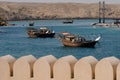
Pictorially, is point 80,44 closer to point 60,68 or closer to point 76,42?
point 76,42

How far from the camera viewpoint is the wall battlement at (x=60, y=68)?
683 centimetres

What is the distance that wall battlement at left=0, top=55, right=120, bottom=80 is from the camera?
6832 millimetres

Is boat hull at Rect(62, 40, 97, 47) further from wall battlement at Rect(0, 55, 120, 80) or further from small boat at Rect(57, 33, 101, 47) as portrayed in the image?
wall battlement at Rect(0, 55, 120, 80)

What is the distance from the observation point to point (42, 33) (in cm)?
7569

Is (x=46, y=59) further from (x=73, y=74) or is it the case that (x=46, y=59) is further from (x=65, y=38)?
(x=65, y=38)

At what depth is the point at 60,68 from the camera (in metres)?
7.10

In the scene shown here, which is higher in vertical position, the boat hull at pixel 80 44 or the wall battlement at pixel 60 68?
the wall battlement at pixel 60 68

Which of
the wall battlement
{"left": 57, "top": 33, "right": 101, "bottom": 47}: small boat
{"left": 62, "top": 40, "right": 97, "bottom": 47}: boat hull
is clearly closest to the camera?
the wall battlement

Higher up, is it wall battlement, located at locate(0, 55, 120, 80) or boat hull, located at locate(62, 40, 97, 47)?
wall battlement, located at locate(0, 55, 120, 80)

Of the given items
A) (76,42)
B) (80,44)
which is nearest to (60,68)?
(80,44)

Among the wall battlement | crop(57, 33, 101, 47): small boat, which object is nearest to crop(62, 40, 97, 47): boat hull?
crop(57, 33, 101, 47): small boat

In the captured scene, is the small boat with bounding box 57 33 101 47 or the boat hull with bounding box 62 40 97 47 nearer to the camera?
the boat hull with bounding box 62 40 97 47

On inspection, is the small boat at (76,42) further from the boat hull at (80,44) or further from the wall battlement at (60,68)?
the wall battlement at (60,68)

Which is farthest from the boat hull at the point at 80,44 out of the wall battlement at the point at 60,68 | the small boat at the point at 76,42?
the wall battlement at the point at 60,68
